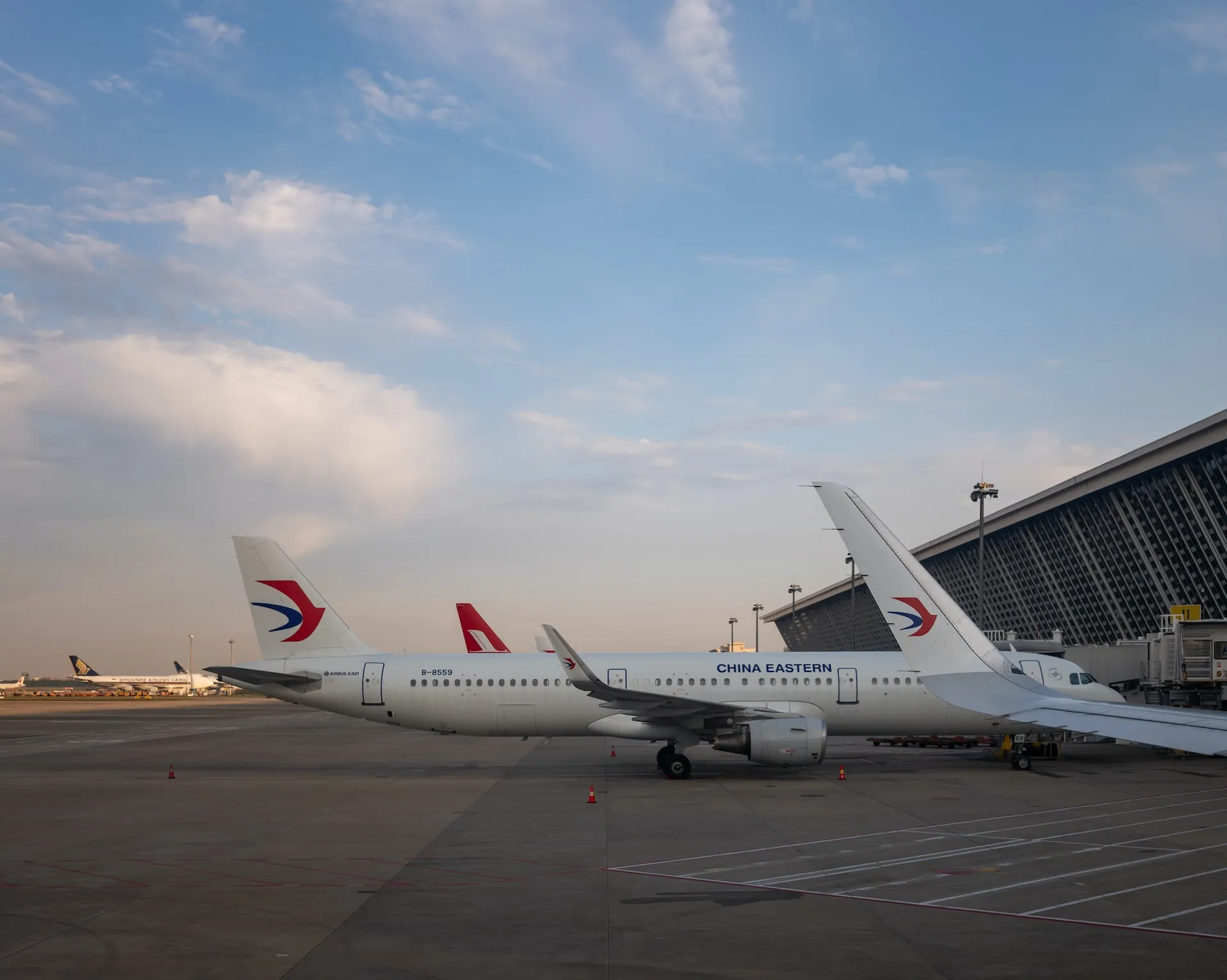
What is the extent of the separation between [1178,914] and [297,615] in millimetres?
24192

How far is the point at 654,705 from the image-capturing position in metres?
26.4

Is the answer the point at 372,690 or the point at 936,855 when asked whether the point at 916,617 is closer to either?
the point at 936,855

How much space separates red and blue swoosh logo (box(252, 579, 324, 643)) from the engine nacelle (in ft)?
43.7

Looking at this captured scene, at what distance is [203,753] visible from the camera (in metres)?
37.0

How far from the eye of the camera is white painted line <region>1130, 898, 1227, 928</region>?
11.4 meters

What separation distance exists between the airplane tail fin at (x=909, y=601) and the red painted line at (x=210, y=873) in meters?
9.27

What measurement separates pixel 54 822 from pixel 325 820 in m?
5.47

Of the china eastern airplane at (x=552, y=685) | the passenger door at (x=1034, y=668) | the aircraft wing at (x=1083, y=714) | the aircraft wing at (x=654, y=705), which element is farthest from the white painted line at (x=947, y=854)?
the passenger door at (x=1034, y=668)

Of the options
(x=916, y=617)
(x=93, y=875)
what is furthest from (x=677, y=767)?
(x=916, y=617)

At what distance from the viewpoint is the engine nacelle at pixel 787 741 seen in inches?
1006

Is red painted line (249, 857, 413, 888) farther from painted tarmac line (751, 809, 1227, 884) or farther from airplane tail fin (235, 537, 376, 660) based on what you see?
airplane tail fin (235, 537, 376, 660)

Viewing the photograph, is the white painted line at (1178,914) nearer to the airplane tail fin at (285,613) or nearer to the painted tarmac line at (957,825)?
the painted tarmac line at (957,825)

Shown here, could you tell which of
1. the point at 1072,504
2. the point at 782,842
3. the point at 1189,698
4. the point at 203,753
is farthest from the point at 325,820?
the point at 1072,504

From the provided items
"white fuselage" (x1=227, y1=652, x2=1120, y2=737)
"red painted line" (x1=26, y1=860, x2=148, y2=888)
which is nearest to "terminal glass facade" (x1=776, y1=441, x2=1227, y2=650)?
"white fuselage" (x1=227, y1=652, x2=1120, y2=737)
